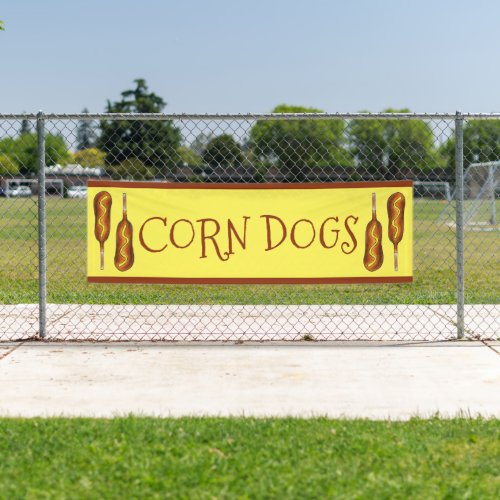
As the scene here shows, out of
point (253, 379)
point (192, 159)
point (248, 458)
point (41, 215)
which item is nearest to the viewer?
point (248, 458)

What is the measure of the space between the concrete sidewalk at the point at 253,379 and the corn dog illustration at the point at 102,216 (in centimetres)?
87

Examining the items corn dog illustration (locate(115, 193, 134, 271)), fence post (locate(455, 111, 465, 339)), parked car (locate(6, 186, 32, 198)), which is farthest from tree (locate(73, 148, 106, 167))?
fence post (locate(455, 111, 465, 339))

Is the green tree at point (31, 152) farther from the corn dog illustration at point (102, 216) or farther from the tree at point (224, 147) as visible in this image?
the tree at point (224, 147)

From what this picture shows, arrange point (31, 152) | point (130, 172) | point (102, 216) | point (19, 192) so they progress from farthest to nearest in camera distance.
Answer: point (130, 172)
point (31, 152)
point (19, 192)
point (102, 216)

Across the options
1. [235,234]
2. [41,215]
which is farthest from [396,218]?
[41,215]

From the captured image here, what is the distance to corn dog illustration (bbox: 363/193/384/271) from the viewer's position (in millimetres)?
7070

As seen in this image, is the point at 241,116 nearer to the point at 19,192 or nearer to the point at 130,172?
the point at 19,192

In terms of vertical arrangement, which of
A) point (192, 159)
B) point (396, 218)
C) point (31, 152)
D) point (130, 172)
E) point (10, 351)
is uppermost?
point (31, 152)

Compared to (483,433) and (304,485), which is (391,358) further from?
(304,485)

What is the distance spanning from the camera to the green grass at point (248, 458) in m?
3.63

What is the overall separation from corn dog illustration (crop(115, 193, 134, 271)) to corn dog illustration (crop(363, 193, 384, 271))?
1.90 metres

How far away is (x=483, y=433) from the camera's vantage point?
14.5 ft

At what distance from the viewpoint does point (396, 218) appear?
7098mm

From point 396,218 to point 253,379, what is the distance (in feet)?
6.94
